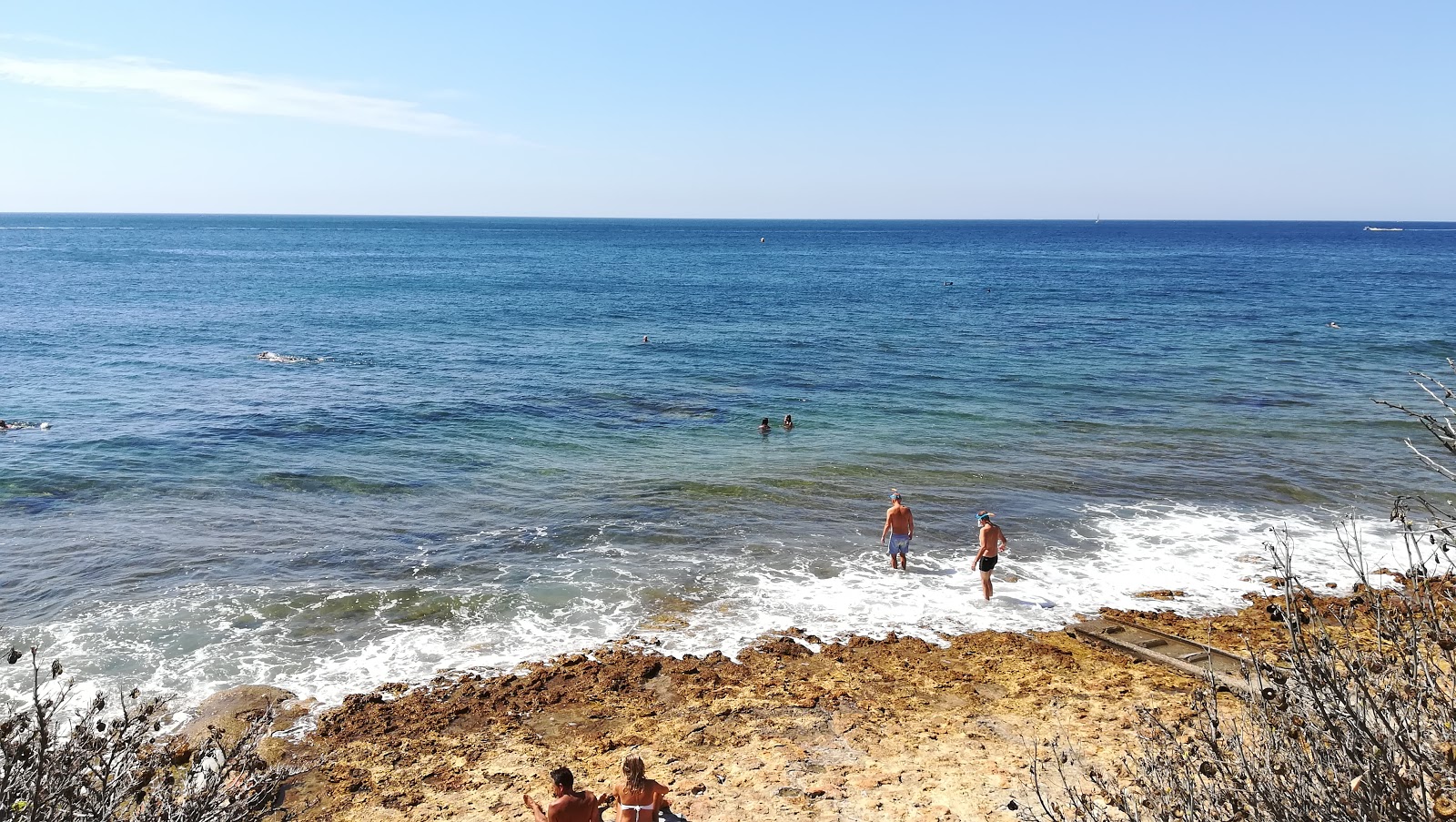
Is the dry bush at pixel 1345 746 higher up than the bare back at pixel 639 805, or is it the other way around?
the dry bush at pixel 1345 746

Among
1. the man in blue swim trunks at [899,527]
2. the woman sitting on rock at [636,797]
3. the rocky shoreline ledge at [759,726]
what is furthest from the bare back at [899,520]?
the woman sitting on rock at [636,797]

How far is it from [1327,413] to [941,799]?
23708 millimetres

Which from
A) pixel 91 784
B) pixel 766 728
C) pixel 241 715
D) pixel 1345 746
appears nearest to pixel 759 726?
pixel 766 728

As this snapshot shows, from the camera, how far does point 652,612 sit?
13.9 meters

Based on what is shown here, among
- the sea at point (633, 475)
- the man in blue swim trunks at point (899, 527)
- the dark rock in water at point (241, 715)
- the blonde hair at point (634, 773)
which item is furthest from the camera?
the man in blue swim trunks at point (899, 527)

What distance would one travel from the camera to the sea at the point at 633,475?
13.6 m

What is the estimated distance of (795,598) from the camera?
1429 centimetres

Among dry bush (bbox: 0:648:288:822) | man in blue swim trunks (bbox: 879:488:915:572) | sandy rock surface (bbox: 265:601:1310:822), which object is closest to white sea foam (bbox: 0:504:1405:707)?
man in blue swim trunks (bbox: 879:488:915:572)

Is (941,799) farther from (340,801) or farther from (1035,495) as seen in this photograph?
(1035,495)

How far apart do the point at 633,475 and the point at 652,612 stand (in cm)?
743

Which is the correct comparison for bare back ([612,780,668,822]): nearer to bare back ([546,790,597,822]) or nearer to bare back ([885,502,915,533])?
bare back ([546,790,597,822])

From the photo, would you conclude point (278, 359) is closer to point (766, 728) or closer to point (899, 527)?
point (899, 527)

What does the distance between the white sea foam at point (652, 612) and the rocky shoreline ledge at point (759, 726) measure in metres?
0.58

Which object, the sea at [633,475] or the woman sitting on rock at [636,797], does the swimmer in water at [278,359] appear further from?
the woman sitting on rock at [636,797]
